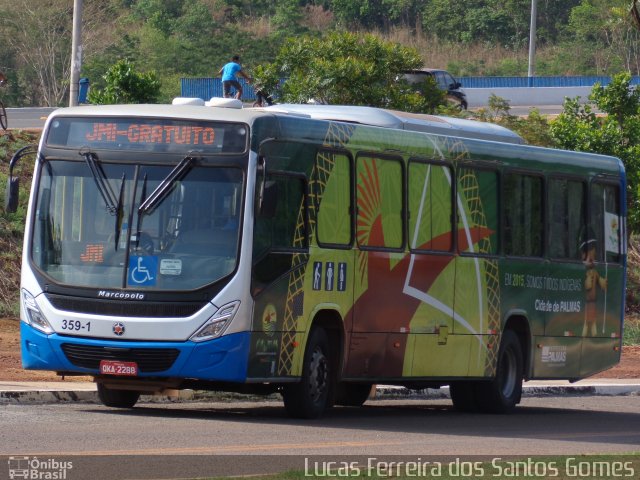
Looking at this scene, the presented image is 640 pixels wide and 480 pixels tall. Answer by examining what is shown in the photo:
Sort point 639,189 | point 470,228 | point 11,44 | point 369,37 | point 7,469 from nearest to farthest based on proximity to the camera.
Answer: point 7,469
point 470,228
point 369,37
point 639,189
point 11,44

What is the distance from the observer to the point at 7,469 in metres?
9.70

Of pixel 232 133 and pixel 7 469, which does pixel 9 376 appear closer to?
pixel 232 133

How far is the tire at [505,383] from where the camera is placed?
17.8 m

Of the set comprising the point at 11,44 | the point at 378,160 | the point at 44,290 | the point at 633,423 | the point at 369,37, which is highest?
the point at 11,44

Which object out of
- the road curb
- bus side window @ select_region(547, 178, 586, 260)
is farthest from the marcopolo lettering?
bus side window @ select_region(547, 178, 586, 260)

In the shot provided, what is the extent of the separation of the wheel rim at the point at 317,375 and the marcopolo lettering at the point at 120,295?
1950mm

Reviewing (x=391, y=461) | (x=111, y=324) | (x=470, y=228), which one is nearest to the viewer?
(x=391, y=461)

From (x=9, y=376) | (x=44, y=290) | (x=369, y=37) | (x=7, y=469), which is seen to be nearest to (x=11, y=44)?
(x=369, y=37)

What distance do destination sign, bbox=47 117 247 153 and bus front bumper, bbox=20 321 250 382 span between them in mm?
1871

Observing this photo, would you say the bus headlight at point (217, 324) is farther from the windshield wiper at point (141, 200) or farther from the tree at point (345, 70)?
the tree at point (345, 70)

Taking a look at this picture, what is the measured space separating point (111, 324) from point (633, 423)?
6.42 meters

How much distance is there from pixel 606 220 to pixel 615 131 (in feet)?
47.1

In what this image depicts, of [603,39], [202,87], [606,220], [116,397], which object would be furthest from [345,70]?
[603,39]

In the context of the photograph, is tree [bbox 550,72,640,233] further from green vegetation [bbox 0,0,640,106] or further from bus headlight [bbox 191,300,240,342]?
green vegetation [bbox 0,0,640,106]
